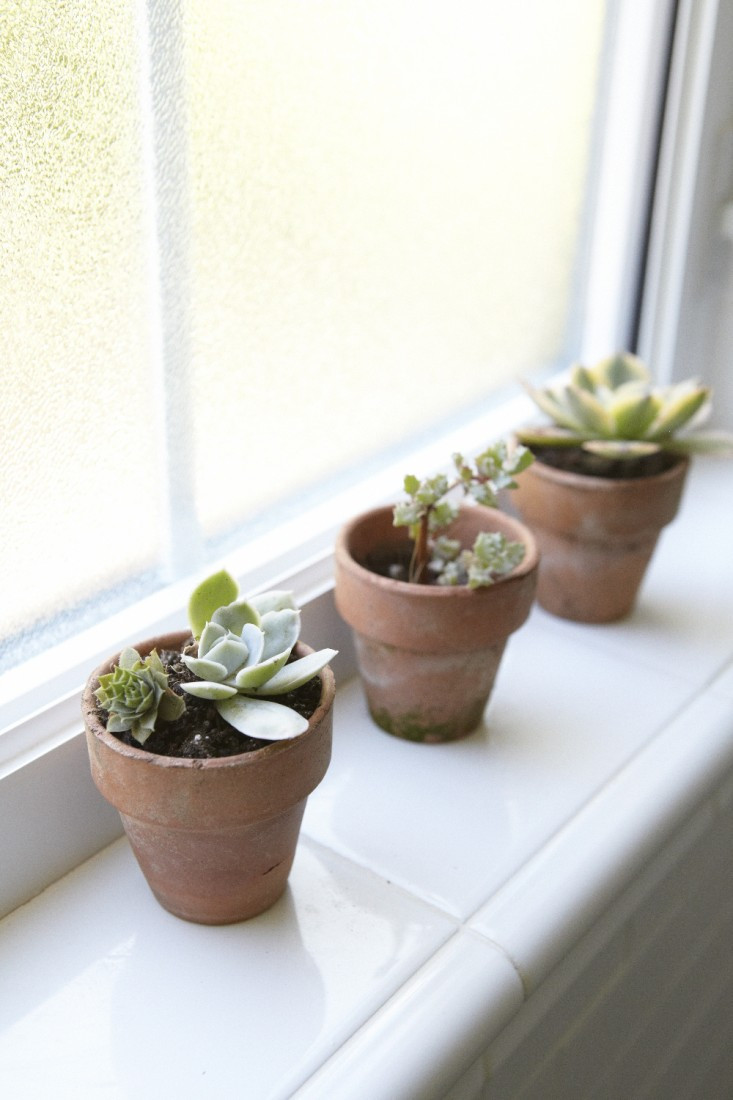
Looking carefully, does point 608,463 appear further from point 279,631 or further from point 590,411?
point 279,631

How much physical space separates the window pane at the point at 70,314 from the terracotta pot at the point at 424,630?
188 mm

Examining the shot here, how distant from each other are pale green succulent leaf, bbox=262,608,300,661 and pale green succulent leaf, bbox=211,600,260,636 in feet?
0.04

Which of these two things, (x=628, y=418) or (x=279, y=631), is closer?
(x=279, y=631)

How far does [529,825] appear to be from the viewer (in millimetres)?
865

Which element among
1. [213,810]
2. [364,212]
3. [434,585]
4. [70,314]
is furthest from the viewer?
[364,212]

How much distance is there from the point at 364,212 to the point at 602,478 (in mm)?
334

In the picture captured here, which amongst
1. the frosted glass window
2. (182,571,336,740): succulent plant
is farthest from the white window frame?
(182,571,336,740): succulent plant

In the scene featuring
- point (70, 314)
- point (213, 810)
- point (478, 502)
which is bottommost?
point (213, 810)

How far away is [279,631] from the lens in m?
0.74

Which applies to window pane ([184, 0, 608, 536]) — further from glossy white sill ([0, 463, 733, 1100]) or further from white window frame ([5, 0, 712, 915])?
glossy white sill ([0, 463, 733, 1100])

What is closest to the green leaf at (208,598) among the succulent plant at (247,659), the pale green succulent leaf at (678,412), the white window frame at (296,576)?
the succulent plant at (247,659)

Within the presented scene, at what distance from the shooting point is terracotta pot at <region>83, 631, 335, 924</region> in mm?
675

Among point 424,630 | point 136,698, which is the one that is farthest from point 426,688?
point 136,698

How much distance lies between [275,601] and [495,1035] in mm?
316
